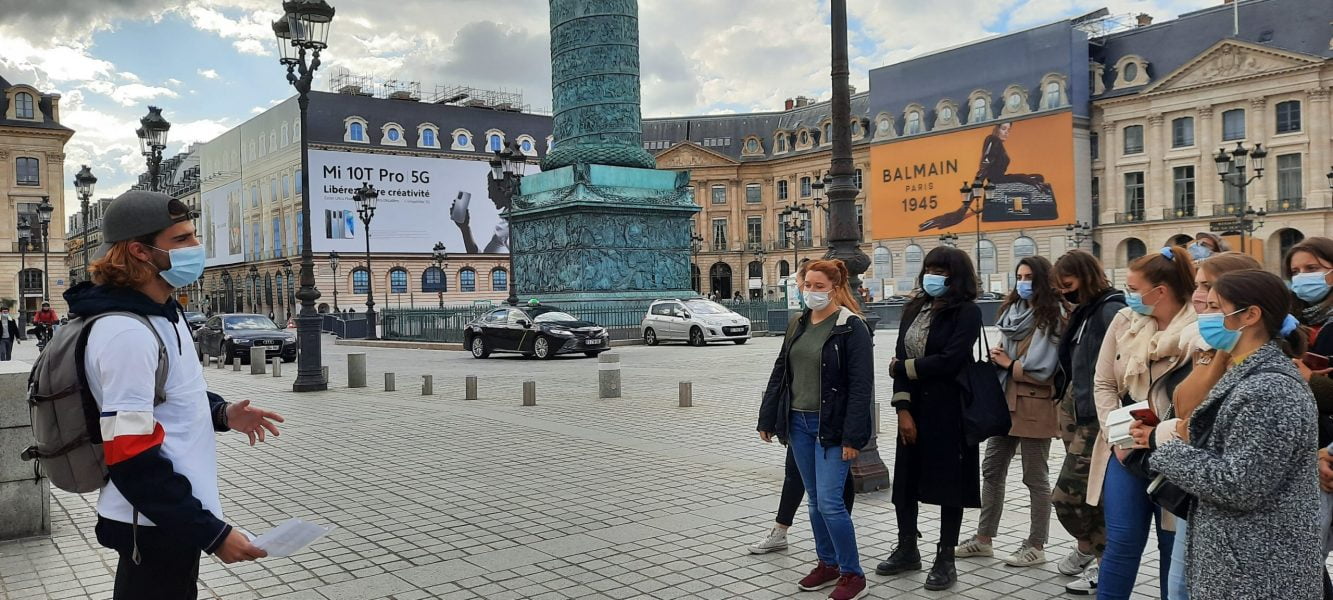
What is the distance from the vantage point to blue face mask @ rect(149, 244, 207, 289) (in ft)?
10.3

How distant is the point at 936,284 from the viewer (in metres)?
5.46

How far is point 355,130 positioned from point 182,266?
71.1 meters

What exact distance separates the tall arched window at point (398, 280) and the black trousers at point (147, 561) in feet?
231

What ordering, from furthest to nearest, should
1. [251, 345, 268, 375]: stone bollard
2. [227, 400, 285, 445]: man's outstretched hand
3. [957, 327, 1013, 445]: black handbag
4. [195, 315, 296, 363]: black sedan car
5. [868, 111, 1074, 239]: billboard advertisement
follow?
[868, 111, 1074, 239]: billboard advertisement < [195, 315, 296, 363]: black sedan car < [251, 345, 268, 375]: stone bollard < [957, 327, 1013, 445]: black handbag < [227, 400, 285, 445]: man's outstretched hand

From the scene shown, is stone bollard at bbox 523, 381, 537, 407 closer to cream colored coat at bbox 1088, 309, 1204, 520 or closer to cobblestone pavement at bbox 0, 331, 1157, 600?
cobblestone pavement at bbox 0, 331, 1157, 600

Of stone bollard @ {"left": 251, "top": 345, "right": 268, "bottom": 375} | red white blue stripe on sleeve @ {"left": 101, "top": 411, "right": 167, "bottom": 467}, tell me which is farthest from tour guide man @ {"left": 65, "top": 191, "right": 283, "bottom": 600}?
stone bollard @ {"left": 251, "top": 345, "right": 268, "bottom": 375}

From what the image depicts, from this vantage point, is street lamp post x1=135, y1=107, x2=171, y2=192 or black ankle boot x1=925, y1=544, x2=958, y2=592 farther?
street lamp post x1=135, y1=107, x2=171, y2=192

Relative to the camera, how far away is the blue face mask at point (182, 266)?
10.3 feet

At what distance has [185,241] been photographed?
3.21m

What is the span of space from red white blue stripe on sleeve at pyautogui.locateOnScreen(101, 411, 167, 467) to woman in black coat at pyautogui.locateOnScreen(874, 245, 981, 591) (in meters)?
3.77

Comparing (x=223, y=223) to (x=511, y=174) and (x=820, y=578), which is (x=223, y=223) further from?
(x=820, y=578)

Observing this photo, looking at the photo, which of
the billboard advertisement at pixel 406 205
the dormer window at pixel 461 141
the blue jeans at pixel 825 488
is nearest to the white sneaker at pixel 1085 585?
the blue jeans at pixel 825 488

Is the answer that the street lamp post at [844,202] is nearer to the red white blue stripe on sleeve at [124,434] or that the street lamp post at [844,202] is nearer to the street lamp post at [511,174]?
the red white blue stripe on sleeve at [124,434]

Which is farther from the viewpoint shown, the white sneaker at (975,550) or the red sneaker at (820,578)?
the white sneaker at (975,550)
